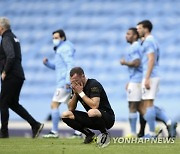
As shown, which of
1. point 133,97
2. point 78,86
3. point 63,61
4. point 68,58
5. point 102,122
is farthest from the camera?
point 63,61

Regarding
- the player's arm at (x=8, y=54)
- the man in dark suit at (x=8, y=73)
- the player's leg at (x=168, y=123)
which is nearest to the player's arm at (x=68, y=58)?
the man in dark suit at (x=8, y=73)

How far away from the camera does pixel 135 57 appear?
457 inches

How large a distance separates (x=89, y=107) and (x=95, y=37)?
16.9 metres

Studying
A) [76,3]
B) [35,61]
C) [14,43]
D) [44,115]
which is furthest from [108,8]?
[14,43]

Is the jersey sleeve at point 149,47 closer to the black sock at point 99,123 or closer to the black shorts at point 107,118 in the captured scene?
the black shorts at point 107,118

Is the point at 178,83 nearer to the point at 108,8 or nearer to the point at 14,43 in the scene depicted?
the point at 108,8

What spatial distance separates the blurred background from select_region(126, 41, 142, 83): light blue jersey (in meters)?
11.2

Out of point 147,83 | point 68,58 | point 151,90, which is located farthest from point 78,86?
point 68,58

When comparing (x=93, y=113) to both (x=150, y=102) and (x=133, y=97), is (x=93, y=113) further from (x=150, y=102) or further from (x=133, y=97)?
(x=133, y=97)

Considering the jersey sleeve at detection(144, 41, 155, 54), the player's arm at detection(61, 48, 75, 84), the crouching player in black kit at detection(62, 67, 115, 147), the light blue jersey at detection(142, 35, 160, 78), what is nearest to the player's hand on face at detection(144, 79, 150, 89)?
the light blue jersey at detection(142, 35, 160, 78)

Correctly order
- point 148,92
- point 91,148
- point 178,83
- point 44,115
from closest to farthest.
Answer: point 91,148 < point 148,92 < point 44,115 < point 178,83

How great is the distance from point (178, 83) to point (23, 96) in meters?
4.85

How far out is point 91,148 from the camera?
324 inches

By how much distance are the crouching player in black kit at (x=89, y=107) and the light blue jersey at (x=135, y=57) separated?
2865 mm
